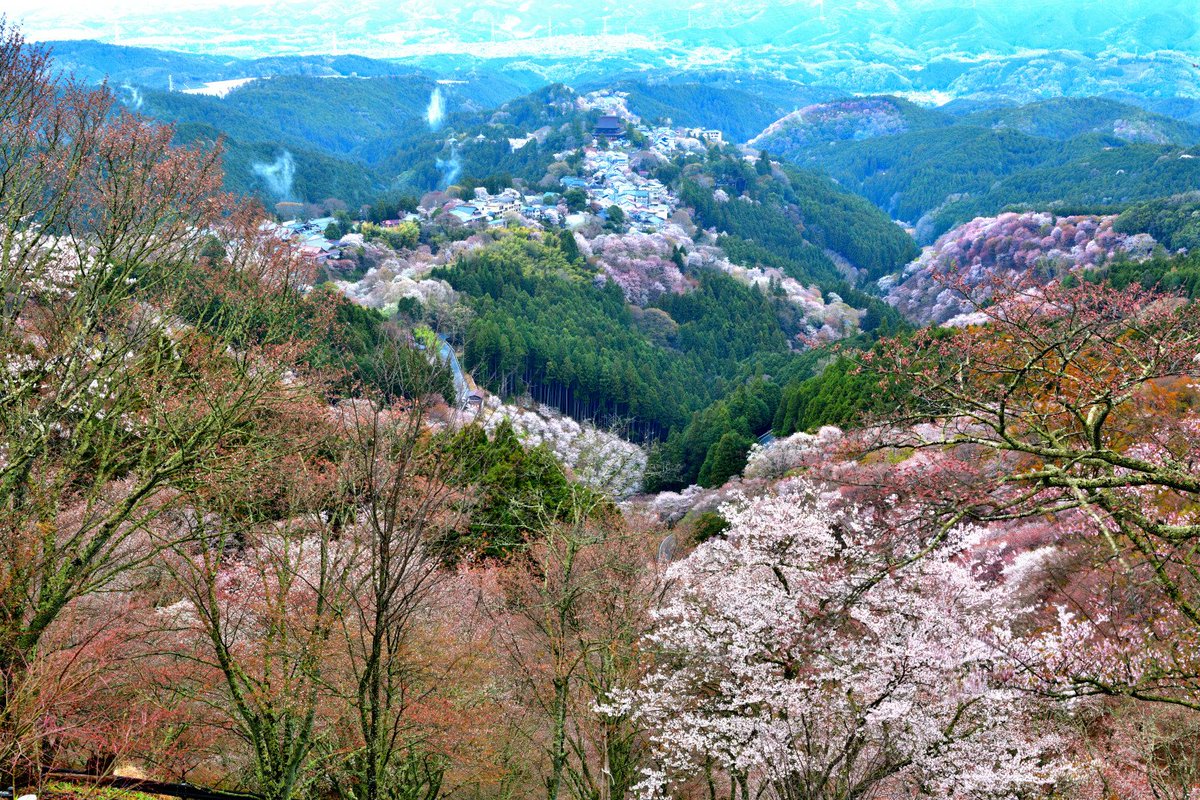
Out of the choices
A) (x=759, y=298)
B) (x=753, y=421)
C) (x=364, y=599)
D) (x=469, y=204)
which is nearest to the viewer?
(x=364, y=599)

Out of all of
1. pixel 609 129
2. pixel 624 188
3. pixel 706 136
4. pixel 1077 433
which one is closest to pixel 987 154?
pixel 706 136

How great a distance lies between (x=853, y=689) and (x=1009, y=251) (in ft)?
247

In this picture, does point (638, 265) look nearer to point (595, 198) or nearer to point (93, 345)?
point (595, 198)

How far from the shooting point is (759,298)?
223ft

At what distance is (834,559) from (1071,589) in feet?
11.0

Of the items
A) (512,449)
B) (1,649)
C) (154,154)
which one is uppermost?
(154,154)

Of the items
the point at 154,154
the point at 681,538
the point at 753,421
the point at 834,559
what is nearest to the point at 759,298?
the point at 753,421

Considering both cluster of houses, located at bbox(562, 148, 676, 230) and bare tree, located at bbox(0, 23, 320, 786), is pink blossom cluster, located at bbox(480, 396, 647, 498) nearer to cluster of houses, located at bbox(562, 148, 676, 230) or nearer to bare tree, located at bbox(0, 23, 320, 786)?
bare tree, located at bbox(0, 23, 320, 786)

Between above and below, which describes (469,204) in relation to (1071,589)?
below

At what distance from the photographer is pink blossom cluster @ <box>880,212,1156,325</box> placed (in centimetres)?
6360

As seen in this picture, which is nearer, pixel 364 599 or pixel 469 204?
pixel 364 599

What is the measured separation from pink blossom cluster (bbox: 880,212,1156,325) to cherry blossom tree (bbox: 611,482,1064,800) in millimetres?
52267

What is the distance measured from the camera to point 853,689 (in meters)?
9.17

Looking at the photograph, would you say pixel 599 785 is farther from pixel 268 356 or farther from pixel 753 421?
pixel 753 421
